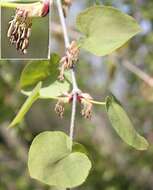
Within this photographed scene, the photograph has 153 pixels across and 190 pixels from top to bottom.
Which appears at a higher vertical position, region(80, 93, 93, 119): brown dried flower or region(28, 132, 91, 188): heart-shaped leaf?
region(80, 93, 93, 119): brown dried flower

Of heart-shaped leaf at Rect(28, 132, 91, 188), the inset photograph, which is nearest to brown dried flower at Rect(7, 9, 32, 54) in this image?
the inset photograph

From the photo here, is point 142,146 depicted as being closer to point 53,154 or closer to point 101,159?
point 53,154

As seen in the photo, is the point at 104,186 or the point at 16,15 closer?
the point at 16,15

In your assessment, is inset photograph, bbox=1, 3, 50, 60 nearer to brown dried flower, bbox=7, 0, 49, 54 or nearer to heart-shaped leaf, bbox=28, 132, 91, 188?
brown dried flower, bbox=7, 0, 49, 54

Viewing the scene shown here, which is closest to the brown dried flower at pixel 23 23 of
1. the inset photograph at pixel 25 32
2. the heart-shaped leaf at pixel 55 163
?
the inset photograph at pixel 25 32

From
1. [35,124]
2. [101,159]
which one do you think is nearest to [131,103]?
[101,159]

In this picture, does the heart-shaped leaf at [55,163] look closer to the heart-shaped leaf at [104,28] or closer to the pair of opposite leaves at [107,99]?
the pair of opposite leaves at [107,99]

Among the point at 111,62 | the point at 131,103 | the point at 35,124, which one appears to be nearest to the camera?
the point at 111,62
